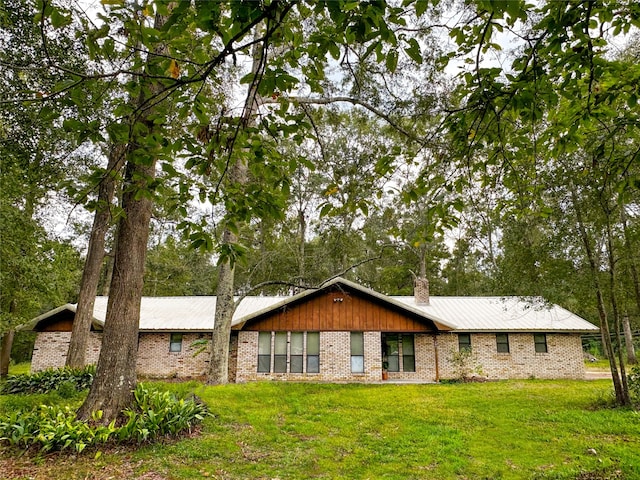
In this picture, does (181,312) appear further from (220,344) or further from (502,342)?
(502,342)

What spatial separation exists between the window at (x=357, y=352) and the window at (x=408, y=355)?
82.5 inches

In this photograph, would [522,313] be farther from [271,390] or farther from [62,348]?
[62,348]

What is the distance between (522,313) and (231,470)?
15.8m

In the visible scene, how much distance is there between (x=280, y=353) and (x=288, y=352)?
0.33 meters

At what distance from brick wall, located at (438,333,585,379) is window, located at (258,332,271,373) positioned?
7009 millimetres

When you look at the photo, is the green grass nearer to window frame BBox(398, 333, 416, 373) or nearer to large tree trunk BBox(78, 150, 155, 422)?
large tree trunk BBox(78, 150, 155, 422)

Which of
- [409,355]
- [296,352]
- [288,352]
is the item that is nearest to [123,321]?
[288,352]

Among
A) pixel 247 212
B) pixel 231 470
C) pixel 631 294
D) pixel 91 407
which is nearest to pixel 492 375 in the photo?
pixel 631 294

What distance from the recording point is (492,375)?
16.2 meters

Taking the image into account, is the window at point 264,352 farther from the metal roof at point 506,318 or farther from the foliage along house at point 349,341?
the metal roof at point 506,318

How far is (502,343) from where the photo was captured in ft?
55.1

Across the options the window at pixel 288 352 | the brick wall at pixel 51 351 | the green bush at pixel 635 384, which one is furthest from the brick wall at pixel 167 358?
the green bush at pixel 635 384

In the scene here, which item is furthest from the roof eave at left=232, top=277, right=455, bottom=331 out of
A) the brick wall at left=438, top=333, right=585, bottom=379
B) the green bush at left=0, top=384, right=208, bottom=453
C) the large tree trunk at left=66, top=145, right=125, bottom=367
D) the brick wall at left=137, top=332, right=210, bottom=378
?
the green bush at left=0, top=384, right=208, bottom=453

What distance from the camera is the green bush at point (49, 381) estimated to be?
10.5 metres
